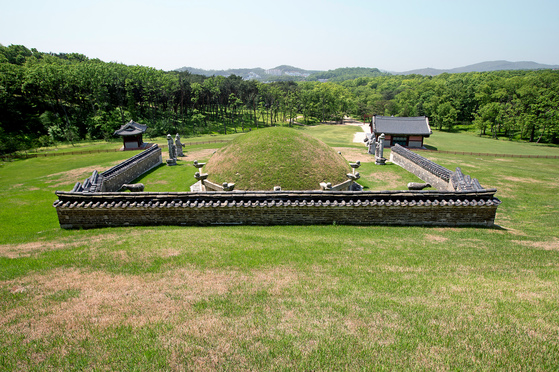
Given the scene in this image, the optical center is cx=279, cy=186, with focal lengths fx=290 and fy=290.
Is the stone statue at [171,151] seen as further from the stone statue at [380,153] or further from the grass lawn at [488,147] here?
the grass lawn at [488,147]

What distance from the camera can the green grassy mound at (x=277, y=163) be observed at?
60.4ft

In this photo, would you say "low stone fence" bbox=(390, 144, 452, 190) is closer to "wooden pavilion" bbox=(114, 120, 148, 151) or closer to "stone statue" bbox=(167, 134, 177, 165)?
"stone statue" bbox=(167, 134, 177, 165)

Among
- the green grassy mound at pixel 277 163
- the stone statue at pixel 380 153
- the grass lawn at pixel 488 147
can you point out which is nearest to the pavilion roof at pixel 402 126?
the grass lawn at pixel 488 147

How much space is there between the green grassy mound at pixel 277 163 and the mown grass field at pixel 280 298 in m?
4.81

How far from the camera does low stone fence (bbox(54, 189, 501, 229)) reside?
1441 centimetres

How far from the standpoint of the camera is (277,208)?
572 inches

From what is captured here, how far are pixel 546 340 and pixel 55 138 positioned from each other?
220 ft

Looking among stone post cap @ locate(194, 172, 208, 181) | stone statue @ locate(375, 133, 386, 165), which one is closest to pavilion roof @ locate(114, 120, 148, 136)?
stone post cap @ locate(194, 172, 208, 181)

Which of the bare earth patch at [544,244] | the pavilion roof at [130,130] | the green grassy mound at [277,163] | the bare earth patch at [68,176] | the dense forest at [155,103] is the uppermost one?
the dense forest at [155,103]

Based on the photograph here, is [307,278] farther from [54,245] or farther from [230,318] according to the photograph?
[54,245]

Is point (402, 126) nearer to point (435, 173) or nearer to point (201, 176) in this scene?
point (435, 173)

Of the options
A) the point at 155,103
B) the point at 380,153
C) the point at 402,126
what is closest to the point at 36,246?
the point at 380,153

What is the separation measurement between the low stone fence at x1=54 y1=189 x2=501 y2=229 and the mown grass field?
706 mm

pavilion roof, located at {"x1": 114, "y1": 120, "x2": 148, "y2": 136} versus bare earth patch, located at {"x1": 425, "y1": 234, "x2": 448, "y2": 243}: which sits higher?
pavilion roof, located at {"x1": 114, "y1": 120, "x2": 148, "y2": 136}
